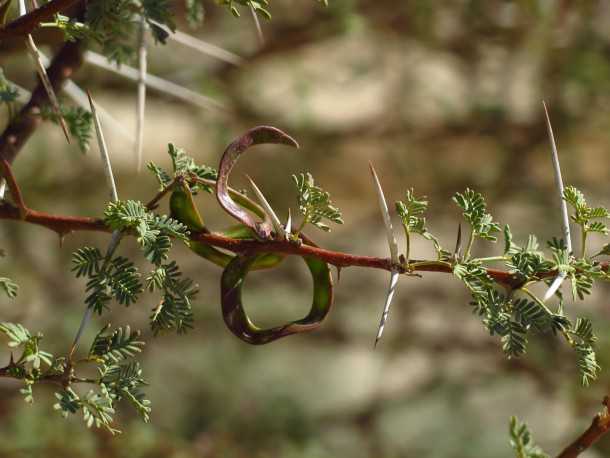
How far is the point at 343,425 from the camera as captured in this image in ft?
8.80

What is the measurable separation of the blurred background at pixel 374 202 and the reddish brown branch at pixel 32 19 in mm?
1502

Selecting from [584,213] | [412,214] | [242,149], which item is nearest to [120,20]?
[242,149]

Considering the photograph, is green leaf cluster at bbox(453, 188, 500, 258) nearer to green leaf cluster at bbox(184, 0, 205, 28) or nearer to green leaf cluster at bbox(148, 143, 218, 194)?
green leaf cluster at bbox(148, 143, 218, 194)

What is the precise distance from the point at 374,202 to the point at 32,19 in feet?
8.09

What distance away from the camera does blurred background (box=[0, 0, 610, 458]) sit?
2.28 meters

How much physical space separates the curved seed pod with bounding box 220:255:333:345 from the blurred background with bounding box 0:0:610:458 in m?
1.47

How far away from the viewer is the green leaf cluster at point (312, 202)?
67 cm

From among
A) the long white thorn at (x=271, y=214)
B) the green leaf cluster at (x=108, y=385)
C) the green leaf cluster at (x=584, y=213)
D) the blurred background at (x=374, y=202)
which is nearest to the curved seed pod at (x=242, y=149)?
the long white thorn at (x=271, y=214)

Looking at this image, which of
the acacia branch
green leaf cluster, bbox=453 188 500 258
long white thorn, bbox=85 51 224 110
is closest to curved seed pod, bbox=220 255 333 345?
the acacia branch

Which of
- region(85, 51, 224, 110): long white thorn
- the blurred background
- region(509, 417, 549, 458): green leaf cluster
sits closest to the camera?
region(509, 417, 549, 458): green leaf cluster

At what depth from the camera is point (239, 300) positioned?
0.69 meters

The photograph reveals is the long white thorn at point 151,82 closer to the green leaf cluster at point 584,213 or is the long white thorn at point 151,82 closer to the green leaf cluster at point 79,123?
the green leaf cluster at point 79,123

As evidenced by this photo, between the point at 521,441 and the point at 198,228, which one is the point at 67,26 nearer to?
the point at 198,228

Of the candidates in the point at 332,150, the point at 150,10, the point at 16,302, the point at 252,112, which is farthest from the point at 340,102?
the point at 150,10
